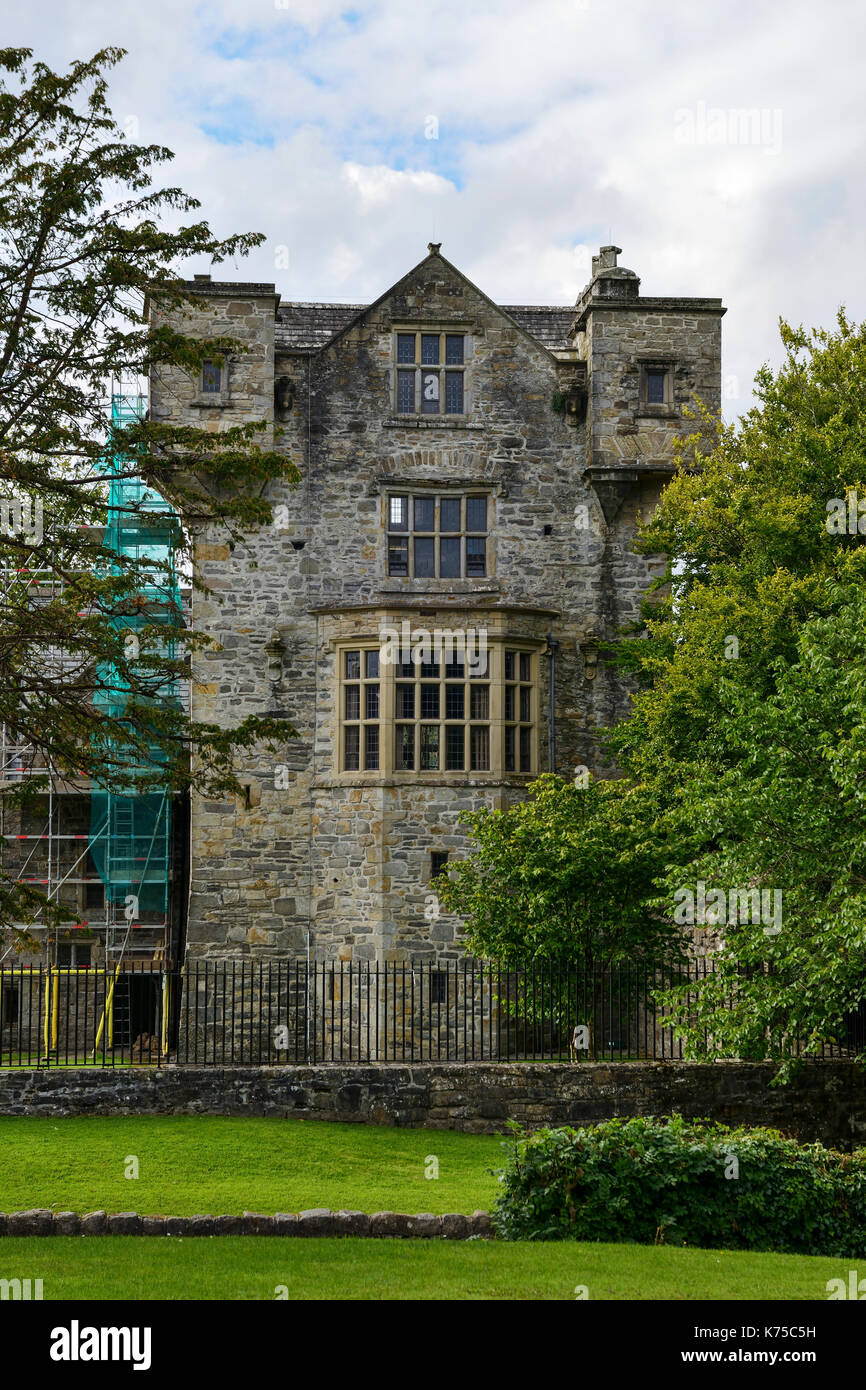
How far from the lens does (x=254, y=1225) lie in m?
13.1

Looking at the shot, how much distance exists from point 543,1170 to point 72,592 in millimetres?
7194

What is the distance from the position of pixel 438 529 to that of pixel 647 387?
212 inches

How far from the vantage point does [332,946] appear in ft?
87.0

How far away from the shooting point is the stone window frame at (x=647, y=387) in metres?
28.3

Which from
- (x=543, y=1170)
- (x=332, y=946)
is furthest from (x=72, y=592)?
(x=332, y=946)

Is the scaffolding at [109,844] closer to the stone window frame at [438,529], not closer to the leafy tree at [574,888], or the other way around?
the stone window frame at [438,529]

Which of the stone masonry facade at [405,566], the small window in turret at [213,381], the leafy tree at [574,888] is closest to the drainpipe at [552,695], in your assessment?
the stone masonry facade at [405,566]

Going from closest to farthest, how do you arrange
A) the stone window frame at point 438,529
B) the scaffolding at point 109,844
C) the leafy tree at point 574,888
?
1. the leafy tree at point 574,888
2. the stone window frame at point 438,529
3. the scaffolding at point 109,844

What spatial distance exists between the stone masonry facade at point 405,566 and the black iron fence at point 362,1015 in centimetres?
122

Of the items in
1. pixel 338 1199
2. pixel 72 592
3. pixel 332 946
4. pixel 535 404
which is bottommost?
pixel 338 1199

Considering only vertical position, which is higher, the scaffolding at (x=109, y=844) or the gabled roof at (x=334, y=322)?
the gabled roof at (x=334, y=322)

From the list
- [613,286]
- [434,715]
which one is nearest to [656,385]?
[613,286]

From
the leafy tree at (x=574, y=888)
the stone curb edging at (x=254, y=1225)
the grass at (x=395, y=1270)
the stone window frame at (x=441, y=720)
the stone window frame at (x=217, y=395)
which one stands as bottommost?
the stone curb edging at (x=254, y=1225)

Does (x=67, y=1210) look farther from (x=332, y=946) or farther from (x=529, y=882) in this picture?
(x=332, y=946)
